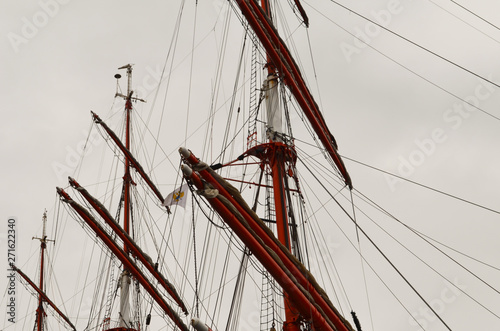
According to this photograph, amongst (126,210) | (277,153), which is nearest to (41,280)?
(126,210)

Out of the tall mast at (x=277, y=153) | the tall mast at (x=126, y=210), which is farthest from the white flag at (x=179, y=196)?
the tall mast at (x=126, y=210)

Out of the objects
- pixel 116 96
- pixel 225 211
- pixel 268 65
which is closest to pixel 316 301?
pixel 225 211

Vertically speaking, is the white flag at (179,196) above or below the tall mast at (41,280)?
below

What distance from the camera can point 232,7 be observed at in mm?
14281

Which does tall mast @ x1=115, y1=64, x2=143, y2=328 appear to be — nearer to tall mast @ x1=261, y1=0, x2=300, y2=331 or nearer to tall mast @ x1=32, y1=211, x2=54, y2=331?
tall mast @ x1=261, y1=0, x2=300, y2=331

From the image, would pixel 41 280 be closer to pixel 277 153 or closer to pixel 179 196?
pixel 277 153

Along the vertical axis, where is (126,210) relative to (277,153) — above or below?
above

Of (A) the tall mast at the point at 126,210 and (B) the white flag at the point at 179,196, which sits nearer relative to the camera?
(B) the white flag at the point at 179,196

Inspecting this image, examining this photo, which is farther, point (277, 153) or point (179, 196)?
point (277, 153)

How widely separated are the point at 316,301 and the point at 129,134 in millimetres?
19302

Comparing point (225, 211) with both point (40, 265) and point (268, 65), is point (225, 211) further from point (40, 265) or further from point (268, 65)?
point (40, 265)

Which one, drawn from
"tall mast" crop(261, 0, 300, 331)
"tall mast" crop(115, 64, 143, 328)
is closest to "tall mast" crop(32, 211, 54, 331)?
"tall mast" crop(115, 64, 143, 328)

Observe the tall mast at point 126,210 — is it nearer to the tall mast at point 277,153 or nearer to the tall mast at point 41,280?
the tall mast at point 277,153

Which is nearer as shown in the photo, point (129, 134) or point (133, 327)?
point (133, 327)
